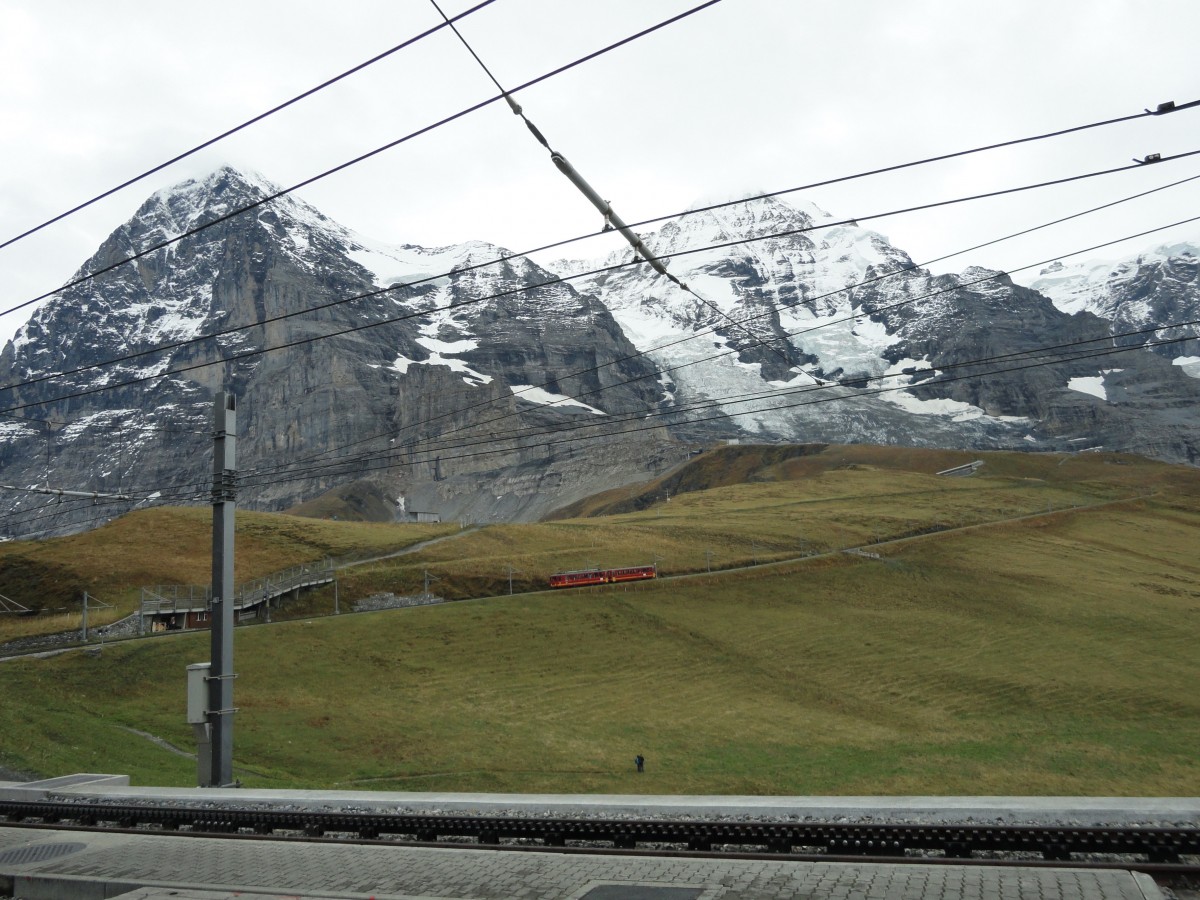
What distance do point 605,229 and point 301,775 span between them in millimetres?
26067

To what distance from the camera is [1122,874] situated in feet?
31.2

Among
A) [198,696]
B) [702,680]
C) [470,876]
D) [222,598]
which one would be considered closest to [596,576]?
[702,680]

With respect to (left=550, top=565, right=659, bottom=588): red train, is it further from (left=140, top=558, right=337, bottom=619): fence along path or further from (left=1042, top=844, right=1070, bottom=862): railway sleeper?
A: (left=1042, top=844, right=1070, bottom=862): railway sleeper

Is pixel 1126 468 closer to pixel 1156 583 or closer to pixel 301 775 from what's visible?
pixel 1156 583

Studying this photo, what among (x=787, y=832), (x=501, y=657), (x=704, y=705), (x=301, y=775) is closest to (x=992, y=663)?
(x=704, y=705)

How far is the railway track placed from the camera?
1142cm

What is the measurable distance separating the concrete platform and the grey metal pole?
18.2ft

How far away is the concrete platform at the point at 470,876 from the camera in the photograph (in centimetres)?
973

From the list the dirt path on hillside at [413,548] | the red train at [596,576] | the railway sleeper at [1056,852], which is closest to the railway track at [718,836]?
the railway sleeper at [1056,852]

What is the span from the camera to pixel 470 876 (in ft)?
37.8

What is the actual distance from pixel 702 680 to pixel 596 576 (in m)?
22.3

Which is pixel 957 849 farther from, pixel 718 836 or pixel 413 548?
pixel 413 548

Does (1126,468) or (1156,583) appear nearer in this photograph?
(1156,583)

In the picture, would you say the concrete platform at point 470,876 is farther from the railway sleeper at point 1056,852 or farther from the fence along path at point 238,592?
the fence along path at point 238,592
